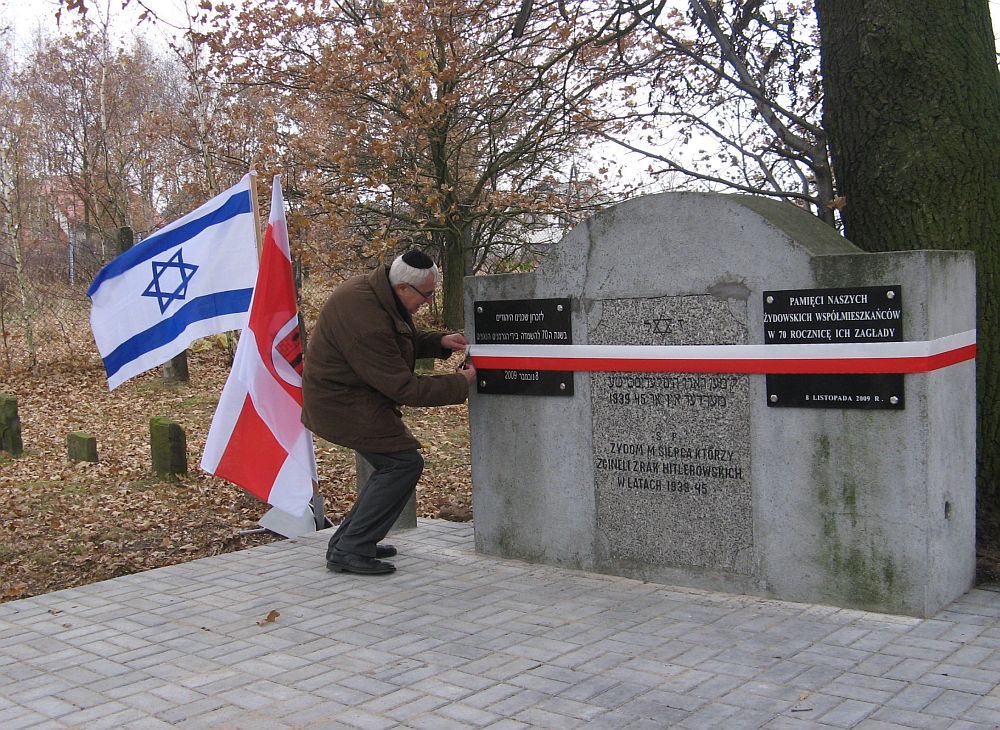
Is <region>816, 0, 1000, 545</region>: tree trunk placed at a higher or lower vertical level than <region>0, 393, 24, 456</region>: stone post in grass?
higher

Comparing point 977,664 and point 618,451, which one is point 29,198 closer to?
point 618,451

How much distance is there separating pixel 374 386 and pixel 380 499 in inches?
27.7

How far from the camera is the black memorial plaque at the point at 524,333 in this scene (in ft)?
18.7

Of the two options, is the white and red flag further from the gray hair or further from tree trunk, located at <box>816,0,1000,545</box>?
tree trunk, located at <box>816,0,1000,545</box>

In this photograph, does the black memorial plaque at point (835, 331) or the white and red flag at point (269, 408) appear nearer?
the black memorial plaque at point (835, 331)

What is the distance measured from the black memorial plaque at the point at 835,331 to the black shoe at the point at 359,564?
2497 mm

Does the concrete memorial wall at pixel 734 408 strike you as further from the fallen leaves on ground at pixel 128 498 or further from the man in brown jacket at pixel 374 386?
the fallen leaves on ground at pixel 128 498

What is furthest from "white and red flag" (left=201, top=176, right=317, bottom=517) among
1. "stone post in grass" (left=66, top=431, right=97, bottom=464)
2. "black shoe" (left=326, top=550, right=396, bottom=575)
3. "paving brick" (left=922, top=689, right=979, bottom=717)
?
"stone post in grass" (left=66, top=431, right=97, bottom=464)

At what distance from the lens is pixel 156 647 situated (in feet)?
15.6

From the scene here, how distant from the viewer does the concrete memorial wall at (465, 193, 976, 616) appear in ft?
14.9

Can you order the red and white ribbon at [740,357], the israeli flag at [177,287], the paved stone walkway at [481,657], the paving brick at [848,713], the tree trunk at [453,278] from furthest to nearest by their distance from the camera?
the tree trunk at [453,278], the israeli flag at [177,287], the red and white ribbon at [740,357], the paved stone walkway at [481,657], the paving brick at [848,713]

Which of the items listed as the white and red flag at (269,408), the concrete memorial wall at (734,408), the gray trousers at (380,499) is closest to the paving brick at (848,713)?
the concrete memorial wall at (734,408)

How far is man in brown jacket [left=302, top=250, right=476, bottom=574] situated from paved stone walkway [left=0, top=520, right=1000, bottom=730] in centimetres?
36

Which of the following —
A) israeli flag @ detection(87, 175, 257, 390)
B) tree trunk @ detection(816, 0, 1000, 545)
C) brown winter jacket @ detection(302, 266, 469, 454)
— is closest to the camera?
tree trunk @ detection(816, 0, 1000, 545)
